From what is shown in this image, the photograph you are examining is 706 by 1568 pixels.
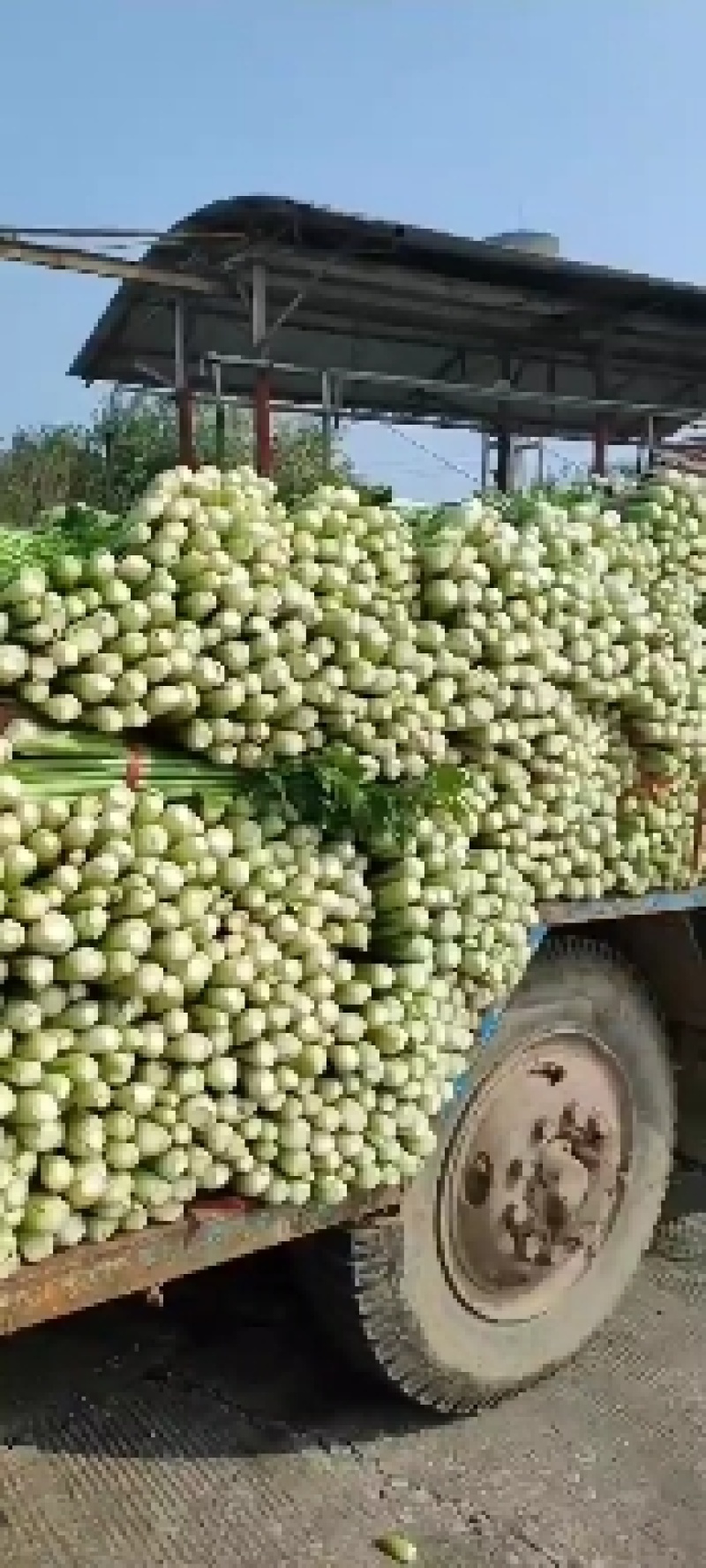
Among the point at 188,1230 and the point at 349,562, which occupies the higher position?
the point at 349,562

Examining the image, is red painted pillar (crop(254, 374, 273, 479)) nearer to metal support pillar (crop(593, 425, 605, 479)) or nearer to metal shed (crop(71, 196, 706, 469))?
metal shed (crop(71, 196, 706, 469))

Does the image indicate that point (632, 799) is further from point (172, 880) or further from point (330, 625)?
point (172, 880)

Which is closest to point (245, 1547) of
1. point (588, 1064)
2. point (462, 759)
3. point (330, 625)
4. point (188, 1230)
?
point (188, 1230)

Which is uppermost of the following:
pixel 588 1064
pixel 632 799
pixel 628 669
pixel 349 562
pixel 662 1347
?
pixel 349 562

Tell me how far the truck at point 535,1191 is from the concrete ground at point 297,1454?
0.17 m

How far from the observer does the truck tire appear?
139 inches

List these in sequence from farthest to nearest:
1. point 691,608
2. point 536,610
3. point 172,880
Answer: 1. point 691,608
2. point 536,610
3. point 172,880

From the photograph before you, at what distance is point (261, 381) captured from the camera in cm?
1015

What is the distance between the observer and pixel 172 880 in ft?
8.52

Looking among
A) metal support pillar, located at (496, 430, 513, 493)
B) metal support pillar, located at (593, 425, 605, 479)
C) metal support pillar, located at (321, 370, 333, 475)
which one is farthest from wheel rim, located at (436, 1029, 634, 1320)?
metal support pillar, located at (593, 425, 605, 479)

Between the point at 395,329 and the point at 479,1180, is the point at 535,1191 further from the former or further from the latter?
the point at 395,329

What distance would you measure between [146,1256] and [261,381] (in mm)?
8297

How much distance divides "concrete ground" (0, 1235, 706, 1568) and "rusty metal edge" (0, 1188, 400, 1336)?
29.4 inches

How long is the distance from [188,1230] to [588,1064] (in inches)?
60.3
